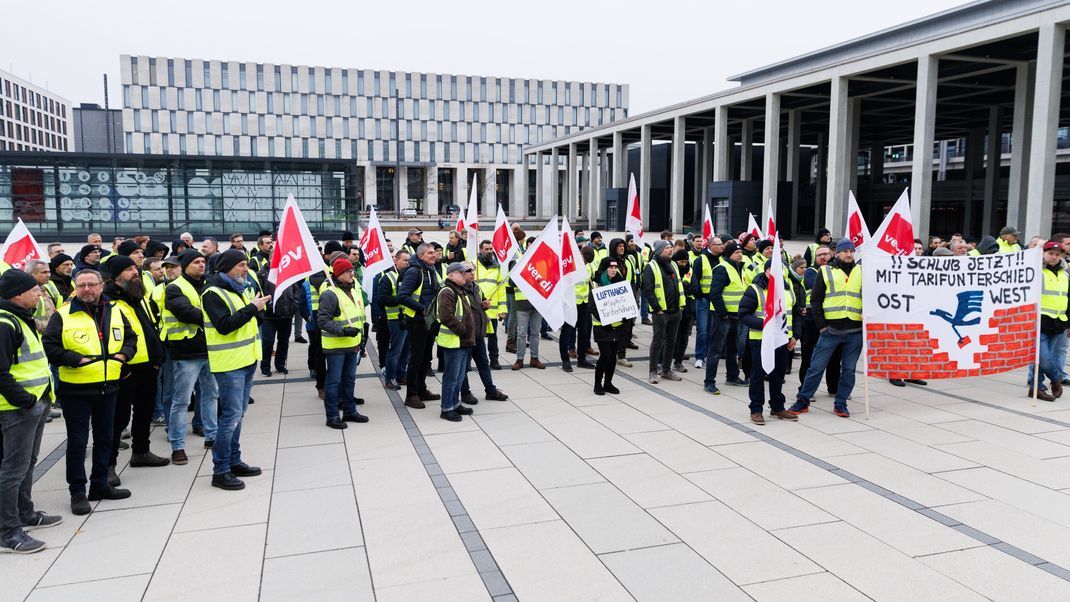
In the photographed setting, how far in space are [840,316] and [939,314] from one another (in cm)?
114

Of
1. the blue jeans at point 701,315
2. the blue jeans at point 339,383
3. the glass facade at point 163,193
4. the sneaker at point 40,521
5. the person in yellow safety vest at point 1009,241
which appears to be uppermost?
the glass facade at point 163,193

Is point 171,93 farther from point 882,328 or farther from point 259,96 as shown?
point 882,328

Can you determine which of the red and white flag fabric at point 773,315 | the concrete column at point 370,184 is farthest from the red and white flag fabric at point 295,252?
the concrete column at point 370,184

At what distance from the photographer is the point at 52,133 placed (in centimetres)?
11388

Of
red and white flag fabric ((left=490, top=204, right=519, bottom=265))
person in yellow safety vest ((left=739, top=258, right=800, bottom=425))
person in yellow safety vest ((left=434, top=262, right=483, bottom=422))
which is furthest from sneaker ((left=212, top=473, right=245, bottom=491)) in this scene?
red and white flag fabric ((left=490, top=204, right=519, bottom=265))

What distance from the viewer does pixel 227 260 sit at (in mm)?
6508

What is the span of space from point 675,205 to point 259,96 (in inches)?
2629

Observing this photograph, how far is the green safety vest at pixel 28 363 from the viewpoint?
16.4 feet

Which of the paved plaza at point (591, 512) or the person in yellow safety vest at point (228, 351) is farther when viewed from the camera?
the person in yellow safety vest at point (228, 351)

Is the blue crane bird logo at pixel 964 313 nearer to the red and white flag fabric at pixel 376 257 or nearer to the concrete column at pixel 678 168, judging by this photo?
the red and white flag fabric at pixel 376 257

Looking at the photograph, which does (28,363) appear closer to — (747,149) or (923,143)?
(923,143)

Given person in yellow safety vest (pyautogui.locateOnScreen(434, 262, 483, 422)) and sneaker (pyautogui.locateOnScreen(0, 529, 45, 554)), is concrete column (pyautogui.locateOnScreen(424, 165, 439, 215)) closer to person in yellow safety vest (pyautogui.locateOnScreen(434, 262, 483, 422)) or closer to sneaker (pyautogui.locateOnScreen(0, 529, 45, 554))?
person in yellow safety vest (pyautogui.locateOnScreen(434, 262, 483, 422))

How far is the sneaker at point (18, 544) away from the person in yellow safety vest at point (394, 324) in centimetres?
464

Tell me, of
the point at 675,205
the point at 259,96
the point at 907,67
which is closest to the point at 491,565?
the point at 907,67
